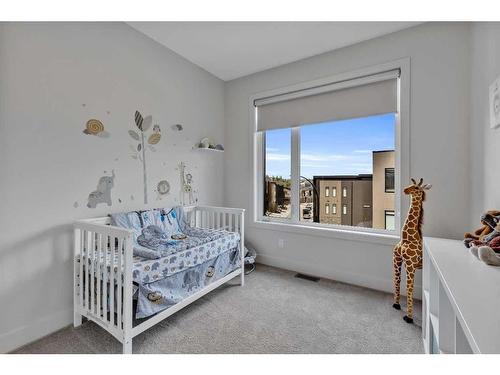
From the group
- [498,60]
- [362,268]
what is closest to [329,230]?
[362,268]

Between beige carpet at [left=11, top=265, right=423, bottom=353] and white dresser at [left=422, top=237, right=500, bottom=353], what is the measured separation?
32 centimetres

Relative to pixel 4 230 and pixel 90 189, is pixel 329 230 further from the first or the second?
pixel 4 230

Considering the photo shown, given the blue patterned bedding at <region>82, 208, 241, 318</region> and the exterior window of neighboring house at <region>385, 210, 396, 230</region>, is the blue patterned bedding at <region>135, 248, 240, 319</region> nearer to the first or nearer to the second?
the blue patterned bedding at <region>82, 208, 241, 318</region>

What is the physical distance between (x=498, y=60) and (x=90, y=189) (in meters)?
2.93

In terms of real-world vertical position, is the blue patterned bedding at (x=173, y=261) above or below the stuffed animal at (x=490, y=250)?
below

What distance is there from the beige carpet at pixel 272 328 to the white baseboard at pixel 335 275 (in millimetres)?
93

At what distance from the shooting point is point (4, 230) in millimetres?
1529

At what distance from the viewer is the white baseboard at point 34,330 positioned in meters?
1.53

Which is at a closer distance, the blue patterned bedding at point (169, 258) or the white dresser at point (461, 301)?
the white dresser at point (461, 301)

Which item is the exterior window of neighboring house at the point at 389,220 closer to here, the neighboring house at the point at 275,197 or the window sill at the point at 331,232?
the window sill at the point at 331,232

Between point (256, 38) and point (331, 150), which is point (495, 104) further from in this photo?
point (256, 38)

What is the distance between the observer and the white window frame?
225 cm

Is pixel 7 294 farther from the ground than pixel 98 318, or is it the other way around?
pixel 7 294

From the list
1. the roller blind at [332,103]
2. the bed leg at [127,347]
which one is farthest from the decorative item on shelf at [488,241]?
the bed leg at [127,347]
